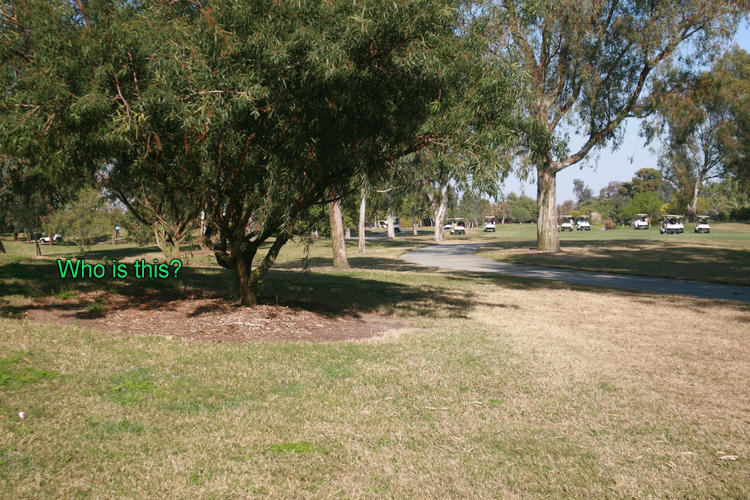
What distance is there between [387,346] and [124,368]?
362 cm

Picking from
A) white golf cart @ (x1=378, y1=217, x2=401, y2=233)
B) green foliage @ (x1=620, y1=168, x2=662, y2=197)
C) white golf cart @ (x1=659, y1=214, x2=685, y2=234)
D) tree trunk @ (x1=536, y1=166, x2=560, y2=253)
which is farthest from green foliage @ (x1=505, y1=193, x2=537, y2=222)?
tree trunk @ (x1=536, y1=166, x2=560, y2=253)

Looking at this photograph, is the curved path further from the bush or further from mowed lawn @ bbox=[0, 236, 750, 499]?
the bush

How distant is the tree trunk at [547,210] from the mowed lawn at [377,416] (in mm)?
20150

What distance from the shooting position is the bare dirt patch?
854cm

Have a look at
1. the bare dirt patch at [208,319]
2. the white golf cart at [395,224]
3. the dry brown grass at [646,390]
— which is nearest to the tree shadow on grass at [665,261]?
the dry brown grass at [646,390]

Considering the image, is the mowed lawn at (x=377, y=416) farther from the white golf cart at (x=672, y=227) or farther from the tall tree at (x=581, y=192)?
the tall tree at (x=581, y=192)

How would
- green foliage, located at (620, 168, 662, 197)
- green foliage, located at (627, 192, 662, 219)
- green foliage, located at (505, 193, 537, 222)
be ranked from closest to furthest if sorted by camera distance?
green foliage, located at (627, 192, 662, 219), green foliage, located at (620, 168, 662, 197), green foliage, located at (505, 193, 537, 222)

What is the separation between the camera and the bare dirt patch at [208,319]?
854cm

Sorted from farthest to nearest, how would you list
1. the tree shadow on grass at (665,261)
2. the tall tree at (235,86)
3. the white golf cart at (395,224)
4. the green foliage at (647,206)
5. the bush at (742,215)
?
1. the green foliage at (647,206)
2. the white golf cart at (395,224)
3. the bush at (742,215)
4. the tree shadow on grass at (665,261)
5. the tall tree at (235,86)

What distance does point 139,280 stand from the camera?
12719 millimetres

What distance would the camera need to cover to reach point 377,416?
535cm

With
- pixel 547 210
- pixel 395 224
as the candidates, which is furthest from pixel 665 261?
pixel 395 224

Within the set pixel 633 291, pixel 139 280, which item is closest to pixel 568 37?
pixel 633 291

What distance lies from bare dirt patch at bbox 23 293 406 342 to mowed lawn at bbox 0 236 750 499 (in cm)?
69
